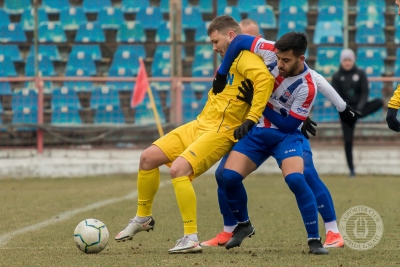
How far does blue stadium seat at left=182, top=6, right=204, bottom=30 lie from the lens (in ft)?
54.6

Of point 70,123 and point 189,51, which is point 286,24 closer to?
point 189,51

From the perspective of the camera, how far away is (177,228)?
7785 mm

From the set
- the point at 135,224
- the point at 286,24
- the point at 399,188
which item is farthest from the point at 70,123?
the point at 135,224

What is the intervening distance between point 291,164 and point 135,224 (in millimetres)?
1347

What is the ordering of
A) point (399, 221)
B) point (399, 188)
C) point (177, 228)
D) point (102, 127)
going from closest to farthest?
1. point (177, 228)
2. point (399, 221)
3. point (399, 188)
4. point (102, 127)

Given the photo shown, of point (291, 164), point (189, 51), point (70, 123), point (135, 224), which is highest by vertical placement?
point (291, 164)

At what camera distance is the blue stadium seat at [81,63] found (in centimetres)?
1653

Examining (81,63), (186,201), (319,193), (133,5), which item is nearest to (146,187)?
(186,201)

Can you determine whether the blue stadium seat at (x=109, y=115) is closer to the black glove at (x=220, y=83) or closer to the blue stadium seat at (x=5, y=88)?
the blue stadium seat at (x=5, y=88)

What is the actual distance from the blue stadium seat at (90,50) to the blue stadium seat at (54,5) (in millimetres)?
836

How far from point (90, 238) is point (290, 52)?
2007 millimetres

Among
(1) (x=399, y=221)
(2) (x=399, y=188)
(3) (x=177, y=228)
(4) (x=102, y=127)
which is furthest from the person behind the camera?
Answer: (4) (x=102, y=127)

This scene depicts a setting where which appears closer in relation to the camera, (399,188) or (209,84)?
(399,188)

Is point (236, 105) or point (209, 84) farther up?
point (236, 105)
